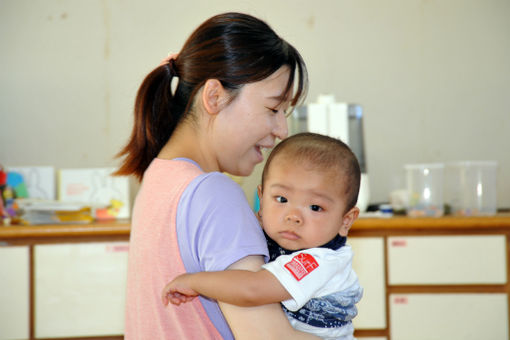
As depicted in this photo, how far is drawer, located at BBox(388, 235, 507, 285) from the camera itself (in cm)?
244

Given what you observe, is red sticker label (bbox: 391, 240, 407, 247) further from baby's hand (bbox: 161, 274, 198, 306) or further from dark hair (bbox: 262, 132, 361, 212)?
baby's hand (bbox: 161, 274, 198, 306)

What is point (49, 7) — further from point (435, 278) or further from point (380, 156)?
point (435, 278)

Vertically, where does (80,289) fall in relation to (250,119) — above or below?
below

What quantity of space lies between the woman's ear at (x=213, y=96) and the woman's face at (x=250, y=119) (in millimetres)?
16

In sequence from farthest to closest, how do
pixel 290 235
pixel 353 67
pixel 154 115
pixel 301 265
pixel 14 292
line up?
pixel 353 67, pixel 14 292, pixel 154 115, pixel 290 235, pixel 301 265

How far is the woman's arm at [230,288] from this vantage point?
0.83 m

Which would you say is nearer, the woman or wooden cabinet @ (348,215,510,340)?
the woman

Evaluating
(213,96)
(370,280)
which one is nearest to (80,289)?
(370,280)

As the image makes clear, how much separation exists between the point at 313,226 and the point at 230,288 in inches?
11.3

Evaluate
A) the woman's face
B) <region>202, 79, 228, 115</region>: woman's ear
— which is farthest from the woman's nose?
<region>202, 79, 228, 115</region>: woman's ear

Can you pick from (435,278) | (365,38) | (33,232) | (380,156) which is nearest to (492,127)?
(380,156)

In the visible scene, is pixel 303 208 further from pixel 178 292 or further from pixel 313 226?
pixel 178 292

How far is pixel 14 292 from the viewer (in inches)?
94.2

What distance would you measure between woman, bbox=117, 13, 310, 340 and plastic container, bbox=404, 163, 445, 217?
Result: 154cm
